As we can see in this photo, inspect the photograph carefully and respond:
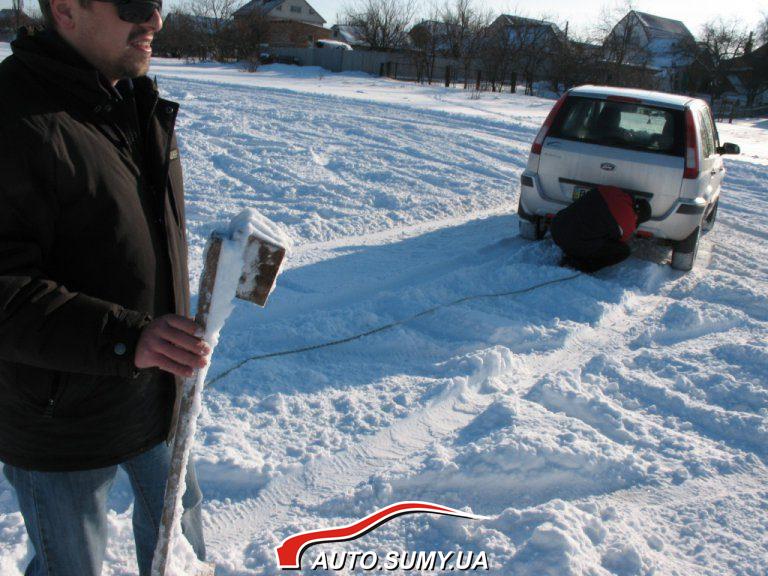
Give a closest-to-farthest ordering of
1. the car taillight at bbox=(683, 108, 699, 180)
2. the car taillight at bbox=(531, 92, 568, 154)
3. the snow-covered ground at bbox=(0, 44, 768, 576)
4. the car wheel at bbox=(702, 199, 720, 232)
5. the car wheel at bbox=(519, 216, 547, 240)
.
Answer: the snow-covered ground at bbox=(0, 44, 768, 576) < the car taillight at bbox=(683, 108, 699, 180) < the car taillight at bbox=(531, 92, 568, 154) < the car wheel at bbox=(519, 216, 547, 240) < the car wheel at bbox=(702, 199, 720, 232)

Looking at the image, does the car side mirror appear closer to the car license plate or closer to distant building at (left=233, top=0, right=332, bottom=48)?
the car license plate

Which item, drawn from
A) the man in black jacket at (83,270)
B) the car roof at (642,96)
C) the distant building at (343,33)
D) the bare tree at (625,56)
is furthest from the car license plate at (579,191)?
the distant building at (343,33)

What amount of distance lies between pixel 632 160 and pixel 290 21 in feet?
189

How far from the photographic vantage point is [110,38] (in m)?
1.57

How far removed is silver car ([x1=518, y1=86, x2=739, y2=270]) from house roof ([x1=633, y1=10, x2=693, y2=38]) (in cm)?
5214

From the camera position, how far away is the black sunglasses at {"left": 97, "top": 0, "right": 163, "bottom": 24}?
155cm

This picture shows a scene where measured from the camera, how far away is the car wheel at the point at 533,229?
6.60 m

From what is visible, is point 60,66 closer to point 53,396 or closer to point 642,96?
point 53,396

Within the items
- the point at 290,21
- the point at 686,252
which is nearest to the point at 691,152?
the point at 686,252

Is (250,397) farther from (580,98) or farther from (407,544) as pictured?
(580,98)

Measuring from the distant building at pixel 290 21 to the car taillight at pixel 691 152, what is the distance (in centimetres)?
4789

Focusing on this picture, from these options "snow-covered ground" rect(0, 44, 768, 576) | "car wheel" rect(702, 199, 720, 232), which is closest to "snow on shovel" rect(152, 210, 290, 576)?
"snow-covered ground" rect(0, 44, 768, 576)

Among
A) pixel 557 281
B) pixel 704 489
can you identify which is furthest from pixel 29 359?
pixel 557 281

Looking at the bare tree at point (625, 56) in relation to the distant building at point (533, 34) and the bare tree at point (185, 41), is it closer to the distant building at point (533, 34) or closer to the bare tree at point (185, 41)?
the distant building at point (533, 34)
